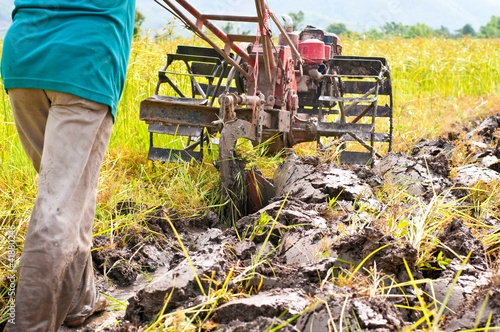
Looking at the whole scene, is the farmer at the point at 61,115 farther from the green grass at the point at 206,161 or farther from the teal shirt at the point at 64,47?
the green grass at the point at 206,161

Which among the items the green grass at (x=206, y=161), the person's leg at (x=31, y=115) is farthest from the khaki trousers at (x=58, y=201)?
the green grass at (x=206, y=161)

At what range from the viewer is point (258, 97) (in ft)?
15.4

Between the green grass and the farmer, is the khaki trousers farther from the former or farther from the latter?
the green grass

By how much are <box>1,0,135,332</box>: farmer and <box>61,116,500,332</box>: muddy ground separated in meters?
0.42

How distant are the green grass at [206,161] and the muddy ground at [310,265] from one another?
0.12 m

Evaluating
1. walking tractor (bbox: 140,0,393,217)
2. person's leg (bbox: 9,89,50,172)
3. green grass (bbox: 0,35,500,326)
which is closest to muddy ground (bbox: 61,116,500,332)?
green grass (bbox: 0,35,500,326)

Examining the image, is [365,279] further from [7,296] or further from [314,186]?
[7,296]

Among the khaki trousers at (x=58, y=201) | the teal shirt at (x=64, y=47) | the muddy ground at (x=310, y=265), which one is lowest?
the muddy ground at (x=310, y=265)

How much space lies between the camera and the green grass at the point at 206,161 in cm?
375

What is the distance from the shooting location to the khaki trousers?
231 centimetres

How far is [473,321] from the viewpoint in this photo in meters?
2.36

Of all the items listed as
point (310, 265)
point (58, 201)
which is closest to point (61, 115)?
point (58, 201)

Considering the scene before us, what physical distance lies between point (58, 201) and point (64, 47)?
714 mm

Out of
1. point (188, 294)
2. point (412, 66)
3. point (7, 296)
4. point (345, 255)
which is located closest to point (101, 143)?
point (188, 294)
